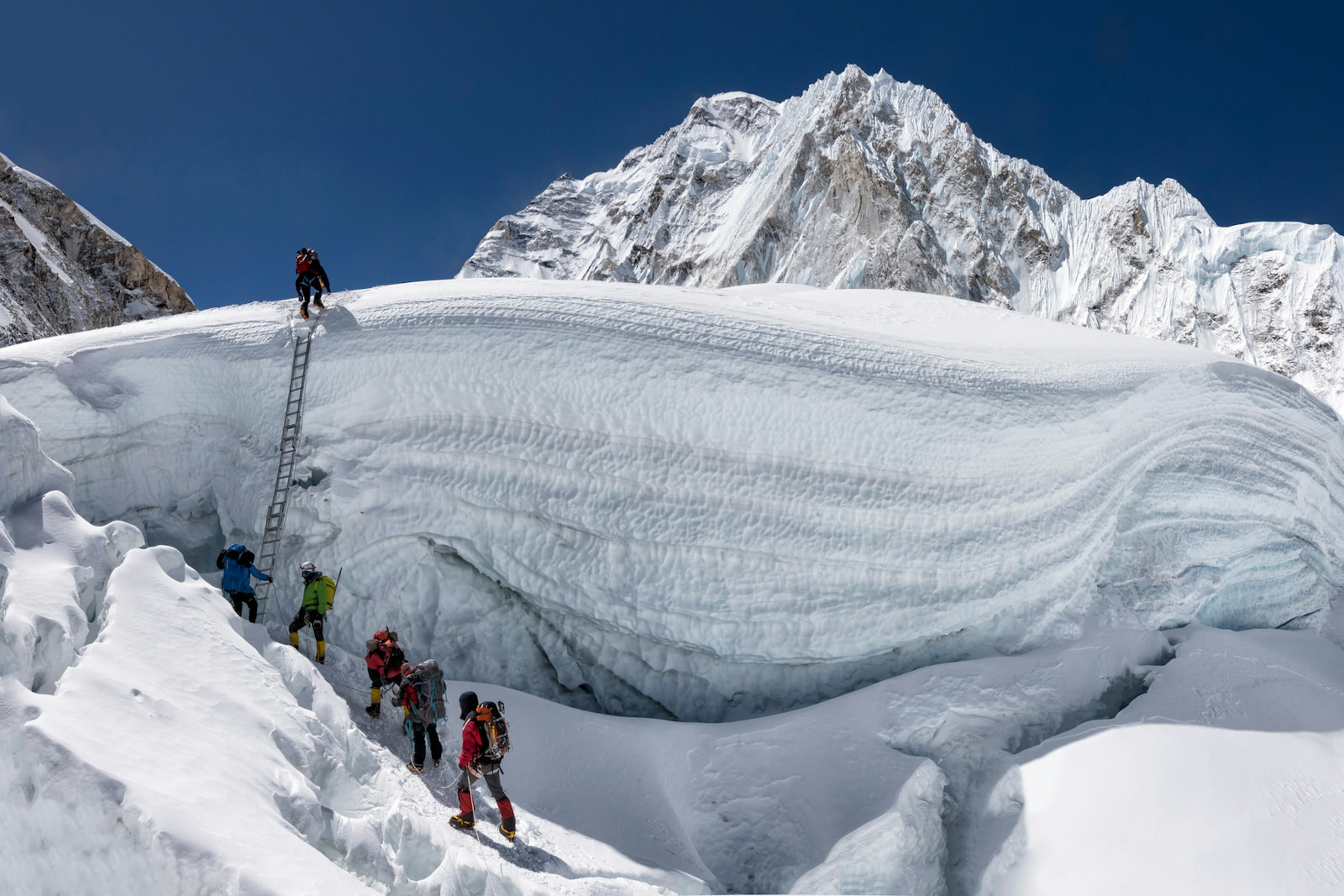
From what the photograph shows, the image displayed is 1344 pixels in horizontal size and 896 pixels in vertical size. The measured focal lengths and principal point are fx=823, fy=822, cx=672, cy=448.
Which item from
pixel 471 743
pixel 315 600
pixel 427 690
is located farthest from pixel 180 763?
pixel 315 600

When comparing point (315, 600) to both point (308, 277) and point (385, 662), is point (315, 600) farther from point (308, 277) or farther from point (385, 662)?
point (308, 277)

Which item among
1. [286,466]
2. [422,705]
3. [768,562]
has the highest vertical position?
[286,466]

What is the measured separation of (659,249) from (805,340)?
2784 inches

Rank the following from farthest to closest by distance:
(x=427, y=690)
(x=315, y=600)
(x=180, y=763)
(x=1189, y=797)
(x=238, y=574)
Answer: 1. (x=238, y=574)
2. (x=315, y=600)
3. (x=1189, y=797)
4. (x=427, y=690)
5. (x=180, y=763)

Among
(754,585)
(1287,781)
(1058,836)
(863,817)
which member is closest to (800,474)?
(754,585)

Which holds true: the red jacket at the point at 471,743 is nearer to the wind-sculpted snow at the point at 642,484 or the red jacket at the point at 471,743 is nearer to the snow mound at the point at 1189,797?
the wind-sculpted snow at the point at 642,484

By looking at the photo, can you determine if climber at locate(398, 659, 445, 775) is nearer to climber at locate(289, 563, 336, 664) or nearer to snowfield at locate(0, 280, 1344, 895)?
snowfield at locate(0, 280, 1344, 895)

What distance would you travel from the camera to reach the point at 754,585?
8.72 m

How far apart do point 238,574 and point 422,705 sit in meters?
2.41

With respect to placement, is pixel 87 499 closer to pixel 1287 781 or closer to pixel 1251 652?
pixel 1287 781

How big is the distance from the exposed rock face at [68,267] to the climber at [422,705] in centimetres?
3461

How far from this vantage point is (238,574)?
7457 millimetres

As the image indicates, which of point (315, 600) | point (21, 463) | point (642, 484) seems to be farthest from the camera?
point (642, 484)

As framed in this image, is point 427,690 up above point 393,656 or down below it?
below
